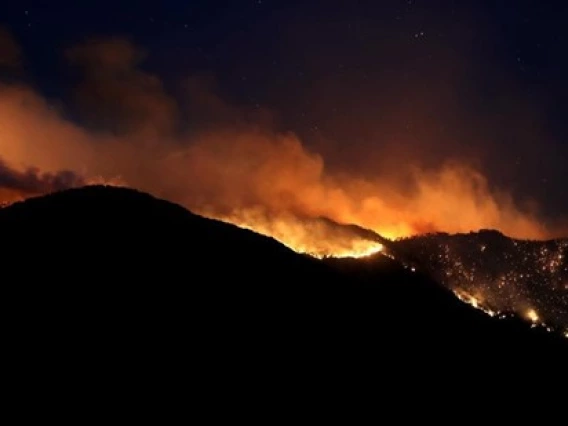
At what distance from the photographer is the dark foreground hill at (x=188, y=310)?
44.9 metres

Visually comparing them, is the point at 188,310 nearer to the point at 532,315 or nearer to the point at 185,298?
the point at 185,298

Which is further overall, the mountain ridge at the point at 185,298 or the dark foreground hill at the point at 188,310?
the mountain ridge at the point at 185,298

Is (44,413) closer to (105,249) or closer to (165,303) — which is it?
(165,303)

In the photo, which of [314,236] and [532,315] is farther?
[532,315]

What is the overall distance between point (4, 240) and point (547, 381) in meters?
62.5

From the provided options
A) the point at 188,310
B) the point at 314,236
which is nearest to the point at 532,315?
the point at 314,236

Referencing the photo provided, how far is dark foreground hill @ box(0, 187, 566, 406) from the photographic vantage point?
4488 centimetres

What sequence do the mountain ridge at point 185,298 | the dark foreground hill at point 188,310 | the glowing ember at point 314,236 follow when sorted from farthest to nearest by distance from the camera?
the glowing ember at point 314,236 → the mountain ridge at point 185,298 → the dark foreground hill at point 188,310

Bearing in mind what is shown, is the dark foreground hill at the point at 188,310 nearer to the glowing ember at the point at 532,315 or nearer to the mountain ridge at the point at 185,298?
the mountain ridge at the point at 185,298

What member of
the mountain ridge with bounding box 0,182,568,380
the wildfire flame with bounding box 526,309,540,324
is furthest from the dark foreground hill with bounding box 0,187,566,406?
the wildfire flame with bounding box 526,309,540,324

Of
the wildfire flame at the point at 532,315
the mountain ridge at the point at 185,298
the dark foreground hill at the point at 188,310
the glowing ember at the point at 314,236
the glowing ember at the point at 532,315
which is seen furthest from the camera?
the wildfire flame at the point at 532,315

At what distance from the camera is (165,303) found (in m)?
52.2

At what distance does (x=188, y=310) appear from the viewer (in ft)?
173

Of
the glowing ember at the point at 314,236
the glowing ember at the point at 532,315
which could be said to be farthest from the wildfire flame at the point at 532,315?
the glowing ember at the point at 314,236
